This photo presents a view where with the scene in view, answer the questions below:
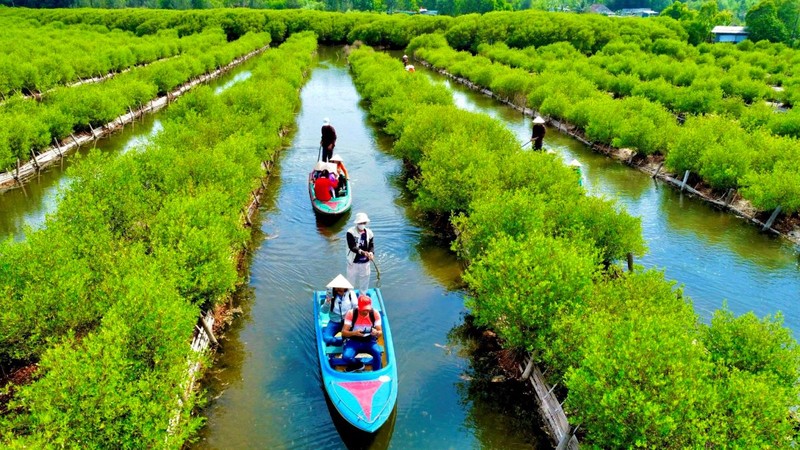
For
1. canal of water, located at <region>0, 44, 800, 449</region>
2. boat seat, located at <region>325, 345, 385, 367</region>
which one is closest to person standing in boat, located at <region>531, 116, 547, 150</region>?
canal of water, located at <region>0, 44, 800, 449</region>

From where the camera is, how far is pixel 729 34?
125 meters

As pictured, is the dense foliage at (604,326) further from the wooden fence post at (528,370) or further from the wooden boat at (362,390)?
the wooden boat at (362,390)

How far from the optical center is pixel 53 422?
11062 mm

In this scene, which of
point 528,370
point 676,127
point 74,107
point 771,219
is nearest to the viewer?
point 528,370

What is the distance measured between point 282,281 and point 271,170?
15624mm

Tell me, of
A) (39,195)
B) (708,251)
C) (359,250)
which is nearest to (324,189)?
(359,250)

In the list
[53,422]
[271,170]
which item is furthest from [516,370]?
[271,170]

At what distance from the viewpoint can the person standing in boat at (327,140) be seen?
1261 inches

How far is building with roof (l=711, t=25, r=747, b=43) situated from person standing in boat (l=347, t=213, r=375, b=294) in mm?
137788

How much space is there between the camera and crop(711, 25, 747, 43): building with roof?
12206 cm

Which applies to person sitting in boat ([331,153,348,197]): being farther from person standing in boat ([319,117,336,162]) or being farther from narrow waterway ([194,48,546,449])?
person standing in boat ([319,117,336,162])

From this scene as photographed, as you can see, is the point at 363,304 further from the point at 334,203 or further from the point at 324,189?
the point at 324,189

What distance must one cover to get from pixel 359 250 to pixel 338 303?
2163 millimetres

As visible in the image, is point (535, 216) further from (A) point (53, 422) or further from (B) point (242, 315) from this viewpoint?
(A) point (53, 422)
